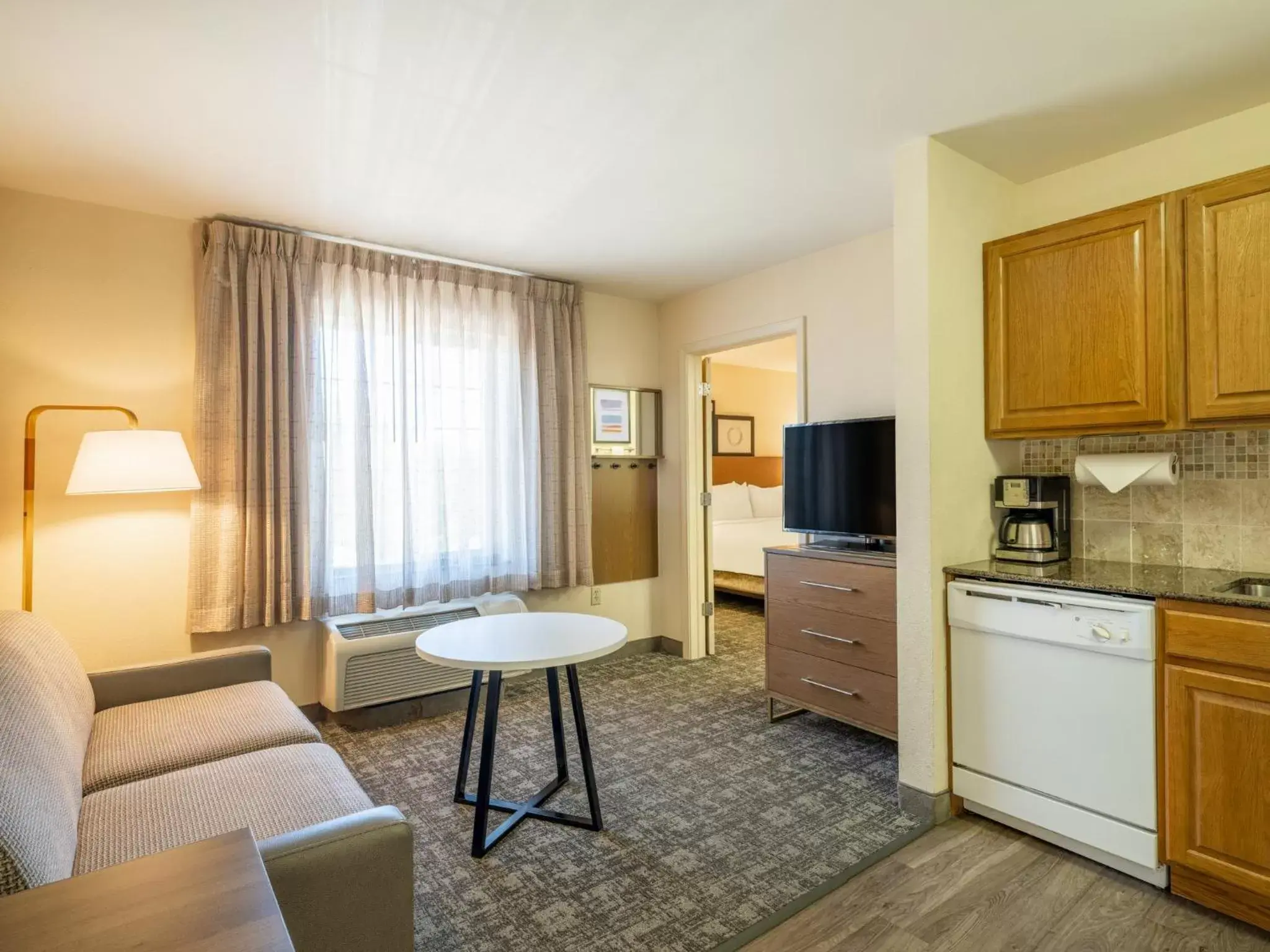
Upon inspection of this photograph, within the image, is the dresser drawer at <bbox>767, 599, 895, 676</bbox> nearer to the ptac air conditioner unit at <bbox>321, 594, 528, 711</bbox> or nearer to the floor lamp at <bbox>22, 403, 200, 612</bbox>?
the ptac air conditioner unit at <bbox>321, 594, 528, 711</bbox>

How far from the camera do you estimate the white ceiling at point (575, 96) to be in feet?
5.75

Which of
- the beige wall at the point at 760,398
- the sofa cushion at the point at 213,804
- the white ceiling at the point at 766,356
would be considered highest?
the white ceiling at the point at 766,356

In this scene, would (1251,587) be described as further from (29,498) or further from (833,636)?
(29,498)

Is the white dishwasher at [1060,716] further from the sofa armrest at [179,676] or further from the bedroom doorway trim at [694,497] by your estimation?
the sofa armrest at [179,676]

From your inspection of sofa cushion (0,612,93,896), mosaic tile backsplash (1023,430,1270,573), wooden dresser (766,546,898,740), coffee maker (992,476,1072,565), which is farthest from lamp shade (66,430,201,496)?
mosaic tile backsplash (1023,430,1270,573)

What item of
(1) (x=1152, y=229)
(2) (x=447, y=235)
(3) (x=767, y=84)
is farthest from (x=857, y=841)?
(2) (x=447, y=235)

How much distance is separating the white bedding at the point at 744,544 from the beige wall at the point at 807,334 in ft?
4.62

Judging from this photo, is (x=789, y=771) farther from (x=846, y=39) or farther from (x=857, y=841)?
(x=846, y=39)

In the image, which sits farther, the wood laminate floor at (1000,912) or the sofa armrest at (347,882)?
the wood laminate floor at (1000,912)

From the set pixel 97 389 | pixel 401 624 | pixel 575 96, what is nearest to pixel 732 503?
pixel 401 624

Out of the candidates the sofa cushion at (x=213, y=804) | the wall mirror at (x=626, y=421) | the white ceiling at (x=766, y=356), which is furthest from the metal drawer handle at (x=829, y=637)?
the white ceiling at (x=766, y=356)

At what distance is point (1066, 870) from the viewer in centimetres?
210

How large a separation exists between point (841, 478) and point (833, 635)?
2.44 ft

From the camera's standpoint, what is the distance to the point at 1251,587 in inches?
82.0
